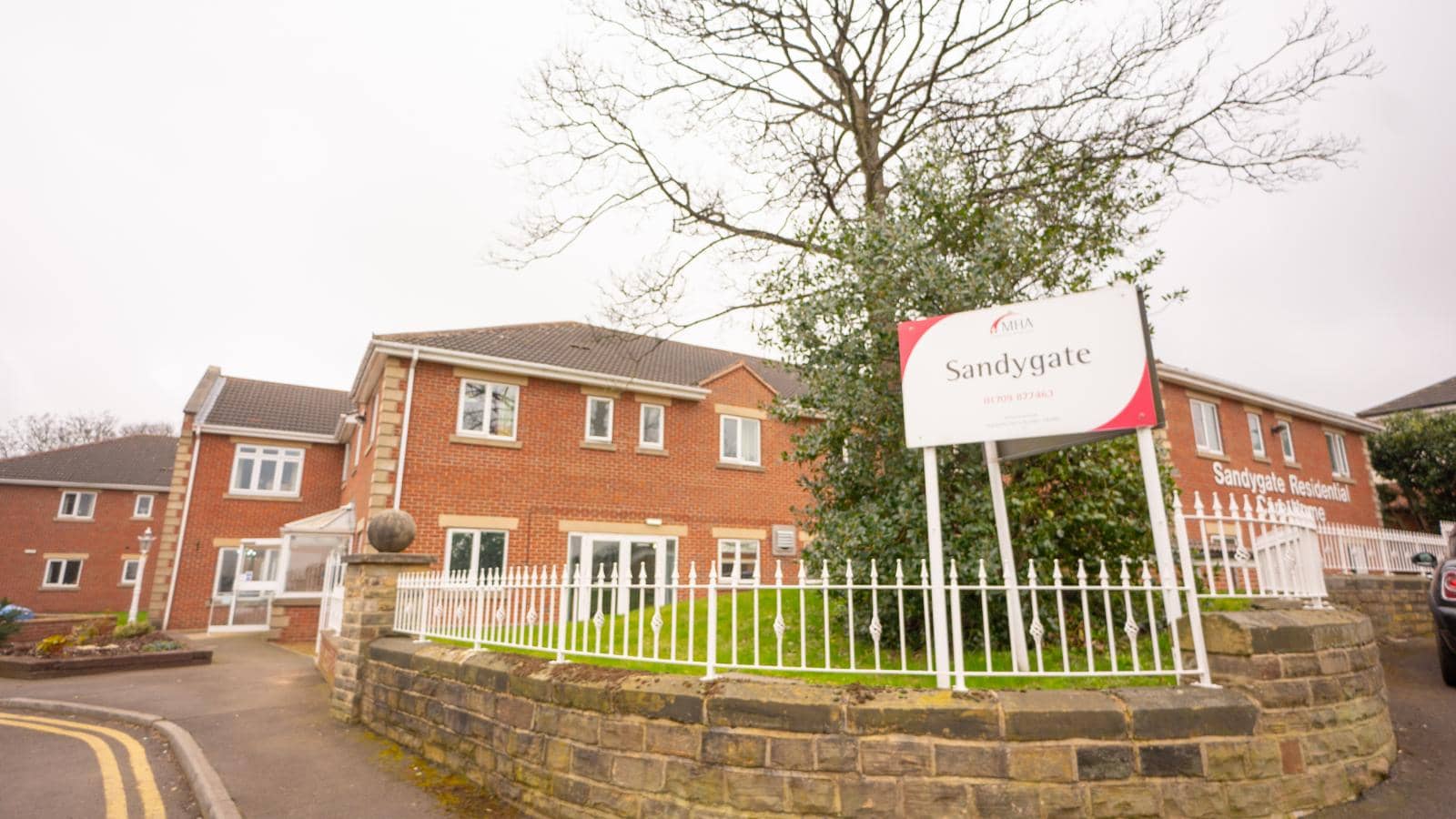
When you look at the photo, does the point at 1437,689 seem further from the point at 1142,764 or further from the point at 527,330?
the point at 527,330

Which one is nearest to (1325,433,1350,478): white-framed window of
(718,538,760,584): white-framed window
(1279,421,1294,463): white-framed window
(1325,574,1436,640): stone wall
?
(1279,421,1294,463): white-framed window

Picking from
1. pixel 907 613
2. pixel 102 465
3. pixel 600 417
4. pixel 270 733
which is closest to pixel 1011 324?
pixel 907 613

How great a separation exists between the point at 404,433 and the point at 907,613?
10.7m

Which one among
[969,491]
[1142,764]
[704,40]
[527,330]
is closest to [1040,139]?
[704,40]

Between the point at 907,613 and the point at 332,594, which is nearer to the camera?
the point at 907,613

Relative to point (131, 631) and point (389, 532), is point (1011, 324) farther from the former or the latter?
point (131, 631)

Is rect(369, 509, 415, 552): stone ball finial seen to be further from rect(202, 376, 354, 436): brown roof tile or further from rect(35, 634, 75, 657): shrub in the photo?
rect(202, 376, 354, 436): brown roof tile

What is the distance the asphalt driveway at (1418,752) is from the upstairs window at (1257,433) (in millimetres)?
13083

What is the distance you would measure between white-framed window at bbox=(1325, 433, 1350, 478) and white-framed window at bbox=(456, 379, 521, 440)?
25.0m

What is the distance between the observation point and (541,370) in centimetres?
1516

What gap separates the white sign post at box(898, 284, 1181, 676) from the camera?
4379mm

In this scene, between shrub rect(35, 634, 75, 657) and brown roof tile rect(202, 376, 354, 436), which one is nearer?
shrub rect(35, 634, 75, 657)

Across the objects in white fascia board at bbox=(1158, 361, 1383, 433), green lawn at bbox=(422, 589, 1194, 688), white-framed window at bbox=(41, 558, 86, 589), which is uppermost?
white fascia board at bbox=(1158, 361, 1383, 433)

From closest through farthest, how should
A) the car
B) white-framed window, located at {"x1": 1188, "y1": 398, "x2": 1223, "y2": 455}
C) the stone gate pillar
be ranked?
1. the car
2. the stone gate pillar
3. white-framed window, located at {"x1": 1188, "y1": 398, "x2": 1223, "y2": 455}
